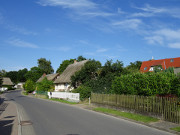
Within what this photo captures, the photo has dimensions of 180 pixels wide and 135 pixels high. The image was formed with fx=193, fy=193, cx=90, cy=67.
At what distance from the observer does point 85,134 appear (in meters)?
8.29

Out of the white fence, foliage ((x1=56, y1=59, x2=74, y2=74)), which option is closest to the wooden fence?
the white fence

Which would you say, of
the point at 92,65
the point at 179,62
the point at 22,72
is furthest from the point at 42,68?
the point at 92,65

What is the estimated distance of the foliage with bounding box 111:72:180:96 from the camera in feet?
50.6

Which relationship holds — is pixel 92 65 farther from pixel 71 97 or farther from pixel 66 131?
pixel 66 131

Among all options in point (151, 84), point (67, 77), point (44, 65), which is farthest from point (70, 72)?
point (44, 65)

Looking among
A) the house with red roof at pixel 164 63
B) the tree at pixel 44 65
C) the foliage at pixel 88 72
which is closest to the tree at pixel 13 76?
the tree at pixel 44 65

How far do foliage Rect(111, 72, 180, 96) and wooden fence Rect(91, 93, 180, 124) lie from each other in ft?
5.18

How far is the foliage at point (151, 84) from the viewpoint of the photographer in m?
15.4

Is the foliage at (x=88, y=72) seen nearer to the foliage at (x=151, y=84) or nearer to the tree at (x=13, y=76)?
the foliage at (x=151, y=84)

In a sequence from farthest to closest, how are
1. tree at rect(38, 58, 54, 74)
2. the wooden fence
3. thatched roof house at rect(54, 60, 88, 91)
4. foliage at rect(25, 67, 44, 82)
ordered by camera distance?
tree at rect(38, 58, 54, 74), foliage at rect(25, 67, 44, 82), thatched roof house at rect(54, 60, 88, 91), the wooden fence

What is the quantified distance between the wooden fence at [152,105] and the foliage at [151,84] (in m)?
1.58

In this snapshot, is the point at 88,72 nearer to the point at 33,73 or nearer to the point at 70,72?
the point at 70,72

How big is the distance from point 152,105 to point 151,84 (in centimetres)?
319

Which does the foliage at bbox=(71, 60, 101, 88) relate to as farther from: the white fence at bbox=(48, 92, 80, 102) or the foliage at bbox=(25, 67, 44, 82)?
the foliage at bbox=(25, 67, 44, 82)
